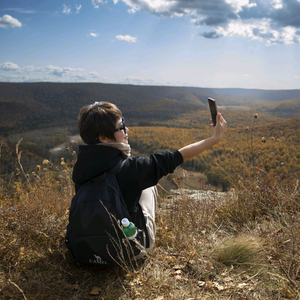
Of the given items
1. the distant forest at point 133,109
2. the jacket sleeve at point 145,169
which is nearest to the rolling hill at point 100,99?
the distant forest at point 133,109

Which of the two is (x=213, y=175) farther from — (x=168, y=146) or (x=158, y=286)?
(x=168, y=146)

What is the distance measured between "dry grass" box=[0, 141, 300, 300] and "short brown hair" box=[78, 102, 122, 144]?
1187 millimetres

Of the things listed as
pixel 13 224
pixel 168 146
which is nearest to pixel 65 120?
pixel 168 146

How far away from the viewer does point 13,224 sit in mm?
2828

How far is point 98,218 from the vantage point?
1657 mm

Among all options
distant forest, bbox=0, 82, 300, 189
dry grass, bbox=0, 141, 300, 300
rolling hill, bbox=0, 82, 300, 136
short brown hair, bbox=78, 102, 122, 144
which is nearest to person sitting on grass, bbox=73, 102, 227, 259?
short brown hair, bbox=78, 102, 122, 144

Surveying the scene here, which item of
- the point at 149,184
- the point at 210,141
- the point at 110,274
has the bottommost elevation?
the point at 110,274

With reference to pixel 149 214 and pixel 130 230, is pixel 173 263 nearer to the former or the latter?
pixel 149 214

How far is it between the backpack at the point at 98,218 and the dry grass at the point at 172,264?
0.31 m

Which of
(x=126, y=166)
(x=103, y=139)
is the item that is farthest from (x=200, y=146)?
(x=103, y=139)

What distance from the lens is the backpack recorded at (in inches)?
65.3

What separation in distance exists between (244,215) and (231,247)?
1022mm

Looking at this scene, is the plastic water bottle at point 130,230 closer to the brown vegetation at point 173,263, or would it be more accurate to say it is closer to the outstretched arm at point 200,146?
the brown vegetation at point 173,263

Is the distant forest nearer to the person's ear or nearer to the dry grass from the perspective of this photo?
the dry grass
